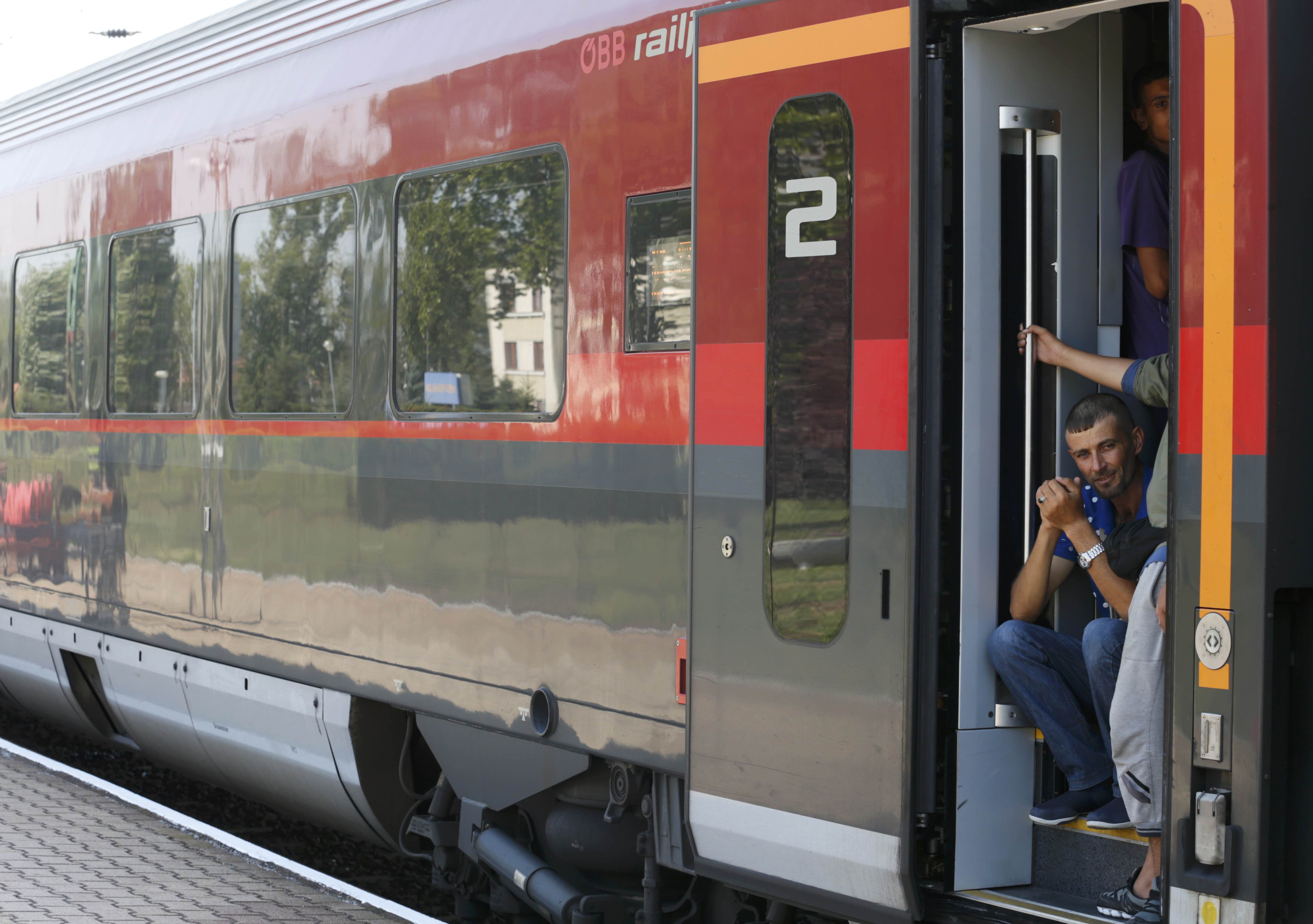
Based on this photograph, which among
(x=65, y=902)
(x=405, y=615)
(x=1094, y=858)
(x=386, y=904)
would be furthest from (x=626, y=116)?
(x=65, y=902)

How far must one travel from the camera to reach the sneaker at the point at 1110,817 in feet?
12.3

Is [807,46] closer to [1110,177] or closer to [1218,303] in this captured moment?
[1110,177]

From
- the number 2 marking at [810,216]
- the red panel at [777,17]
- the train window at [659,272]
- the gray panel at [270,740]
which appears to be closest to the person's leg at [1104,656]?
the number 2 marking at [810,216]

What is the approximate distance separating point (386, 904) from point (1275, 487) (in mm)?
3651

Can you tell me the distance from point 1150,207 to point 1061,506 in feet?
A: 2.68

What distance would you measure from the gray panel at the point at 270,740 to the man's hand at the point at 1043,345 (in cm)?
342

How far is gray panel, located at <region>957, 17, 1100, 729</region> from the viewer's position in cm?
384

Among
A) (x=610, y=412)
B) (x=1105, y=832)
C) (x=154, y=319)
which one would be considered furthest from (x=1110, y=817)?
(x=154, y=319)

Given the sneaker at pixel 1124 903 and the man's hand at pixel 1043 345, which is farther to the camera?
the man's hand at pixel 1043 345

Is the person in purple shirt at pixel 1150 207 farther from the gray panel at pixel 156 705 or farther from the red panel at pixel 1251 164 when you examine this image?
the gray panel at pixel 156 705

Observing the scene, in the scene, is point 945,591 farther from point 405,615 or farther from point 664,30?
point 405,615

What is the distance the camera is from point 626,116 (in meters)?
4.71

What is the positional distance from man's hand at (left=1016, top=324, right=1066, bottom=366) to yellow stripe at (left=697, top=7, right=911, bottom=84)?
2.60 feet

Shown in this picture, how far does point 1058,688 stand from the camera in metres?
3.85
